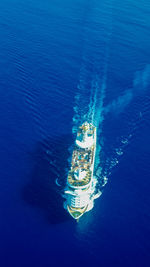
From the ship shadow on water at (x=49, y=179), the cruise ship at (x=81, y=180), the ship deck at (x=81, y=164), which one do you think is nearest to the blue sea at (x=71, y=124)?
the ship shadow on water at (x=49, y=179)

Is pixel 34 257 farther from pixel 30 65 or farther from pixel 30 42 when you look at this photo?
pixel 30 42

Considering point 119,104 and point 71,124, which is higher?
point 119,104

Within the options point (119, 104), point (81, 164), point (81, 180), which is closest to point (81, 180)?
point (81, 180)

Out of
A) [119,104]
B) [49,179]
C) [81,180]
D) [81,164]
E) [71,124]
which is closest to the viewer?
[81,180]

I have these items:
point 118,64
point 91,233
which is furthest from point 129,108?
point 91,233

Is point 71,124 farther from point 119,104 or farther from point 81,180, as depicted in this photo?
point 81,180

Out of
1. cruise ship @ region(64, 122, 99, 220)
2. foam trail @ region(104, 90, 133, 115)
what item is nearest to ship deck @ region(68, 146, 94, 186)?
cruise ship @ region(64, 122, 99, 220)

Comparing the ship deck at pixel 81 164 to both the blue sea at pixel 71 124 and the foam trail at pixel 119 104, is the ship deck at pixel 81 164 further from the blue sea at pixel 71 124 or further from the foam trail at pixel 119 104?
the foam trail at pixel 119 104
